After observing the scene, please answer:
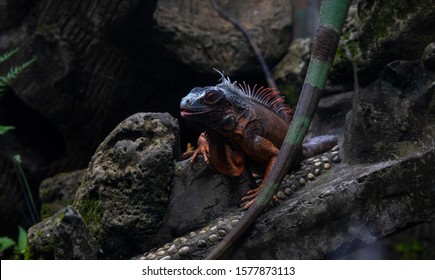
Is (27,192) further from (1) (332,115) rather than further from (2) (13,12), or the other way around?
(1) (332,115)

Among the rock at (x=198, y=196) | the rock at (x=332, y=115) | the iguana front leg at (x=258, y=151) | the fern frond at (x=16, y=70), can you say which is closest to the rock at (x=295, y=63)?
the rock at (x=332, y=115)

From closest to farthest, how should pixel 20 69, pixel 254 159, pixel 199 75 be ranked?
1. pixel 254 159
2. pixel 199 75
3. pixel 20 69

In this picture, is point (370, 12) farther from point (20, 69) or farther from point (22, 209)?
point (22, 209)

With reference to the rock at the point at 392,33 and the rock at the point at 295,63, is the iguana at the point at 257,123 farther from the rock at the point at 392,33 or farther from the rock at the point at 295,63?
the rock at the point at 295,63

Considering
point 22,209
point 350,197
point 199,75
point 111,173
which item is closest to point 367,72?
point 350,197

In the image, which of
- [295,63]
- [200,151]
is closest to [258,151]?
[200,151]

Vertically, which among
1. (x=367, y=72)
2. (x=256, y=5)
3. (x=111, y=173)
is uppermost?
(x=256, y=5)

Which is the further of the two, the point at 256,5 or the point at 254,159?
the point at 256,5
